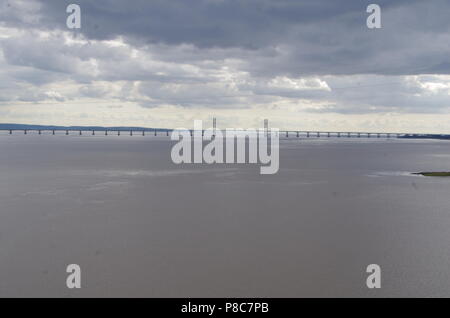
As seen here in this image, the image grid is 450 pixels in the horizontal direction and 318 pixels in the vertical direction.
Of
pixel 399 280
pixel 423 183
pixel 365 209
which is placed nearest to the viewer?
pixel 399 280

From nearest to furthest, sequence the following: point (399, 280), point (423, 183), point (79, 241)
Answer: point (399, 280)
point (79, 241)
point (423, 183)

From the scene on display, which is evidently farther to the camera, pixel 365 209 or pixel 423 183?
pixel 423 183

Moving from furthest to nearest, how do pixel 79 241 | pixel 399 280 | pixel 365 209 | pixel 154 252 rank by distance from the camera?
pixel 365 209, pixel 79 241, pixel 154 252, pixel 399 280

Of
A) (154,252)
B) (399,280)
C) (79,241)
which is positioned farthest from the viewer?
(79,241)

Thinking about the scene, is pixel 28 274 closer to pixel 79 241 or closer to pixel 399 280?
pixel 79 241

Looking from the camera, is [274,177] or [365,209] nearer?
[365,209]

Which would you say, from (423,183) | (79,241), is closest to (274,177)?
(423,183)
